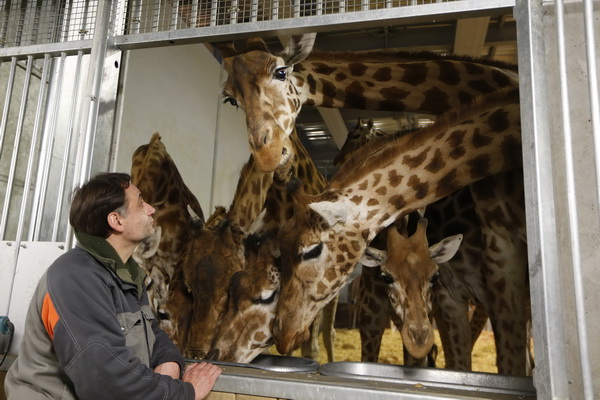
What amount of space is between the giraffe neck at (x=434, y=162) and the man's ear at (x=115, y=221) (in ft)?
5.77

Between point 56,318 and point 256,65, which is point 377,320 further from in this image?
point 56,318

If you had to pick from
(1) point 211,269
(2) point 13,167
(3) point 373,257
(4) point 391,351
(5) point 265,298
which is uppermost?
(2) point 13,167

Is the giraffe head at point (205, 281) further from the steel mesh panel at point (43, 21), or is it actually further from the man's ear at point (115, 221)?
the steel mesh panel at point (43, 21)

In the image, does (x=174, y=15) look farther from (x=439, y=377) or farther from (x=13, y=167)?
(x=439, y=377)

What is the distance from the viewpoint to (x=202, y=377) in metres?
2.66

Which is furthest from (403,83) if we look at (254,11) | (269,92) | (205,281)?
(205,281)

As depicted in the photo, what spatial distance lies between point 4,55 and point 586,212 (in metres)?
3.72

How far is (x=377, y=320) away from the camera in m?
5.65

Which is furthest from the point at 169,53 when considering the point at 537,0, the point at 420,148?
the point at 537,0

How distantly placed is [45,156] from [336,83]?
2.52 metres

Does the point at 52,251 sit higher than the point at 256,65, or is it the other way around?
the point at 256,65

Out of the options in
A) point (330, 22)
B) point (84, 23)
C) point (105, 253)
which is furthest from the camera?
point (84, 23)

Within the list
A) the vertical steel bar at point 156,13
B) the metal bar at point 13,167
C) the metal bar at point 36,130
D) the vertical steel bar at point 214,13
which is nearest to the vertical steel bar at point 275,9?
the vertical steel bar at point 214,13

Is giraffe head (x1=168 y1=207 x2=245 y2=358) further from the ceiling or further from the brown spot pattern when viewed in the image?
the ceiling
